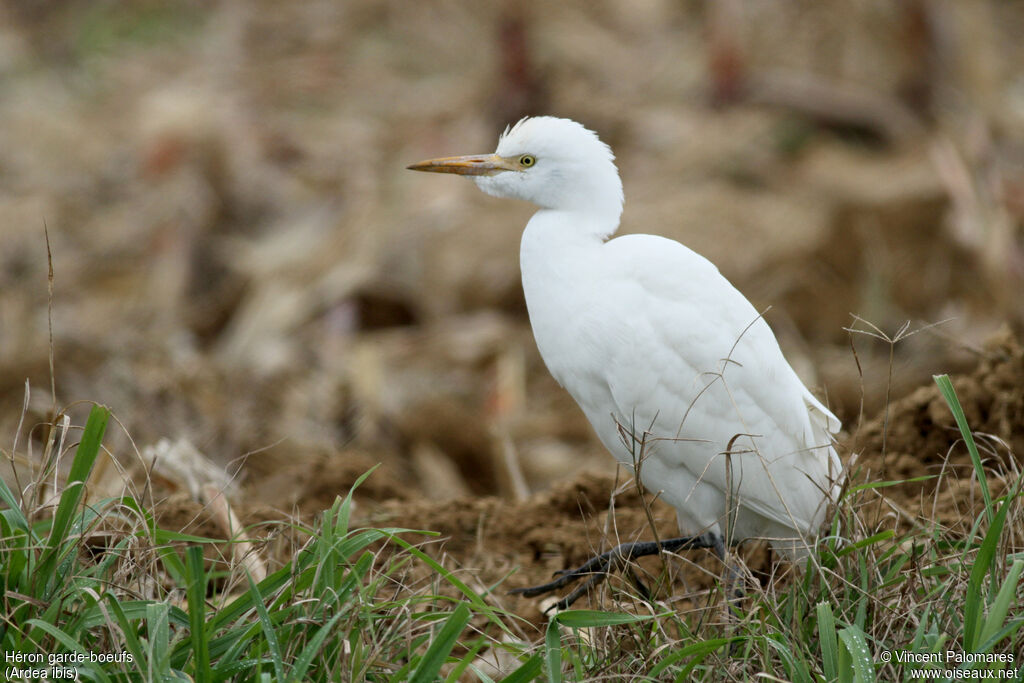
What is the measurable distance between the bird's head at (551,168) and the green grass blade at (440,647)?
1490 millimetres

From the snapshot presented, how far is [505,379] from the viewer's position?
719cm

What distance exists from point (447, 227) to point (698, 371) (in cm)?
570

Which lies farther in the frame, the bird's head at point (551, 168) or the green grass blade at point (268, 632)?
the bird's head at point (551, 168)

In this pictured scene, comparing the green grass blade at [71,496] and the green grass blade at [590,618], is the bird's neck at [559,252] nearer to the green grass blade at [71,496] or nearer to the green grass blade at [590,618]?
the green grass blade at [590,618]

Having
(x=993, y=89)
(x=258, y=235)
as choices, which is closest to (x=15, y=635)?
(x=258, y=235)

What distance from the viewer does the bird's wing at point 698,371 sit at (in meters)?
3.36

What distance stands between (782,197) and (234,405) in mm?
5001

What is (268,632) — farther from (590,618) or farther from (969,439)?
(969,439)

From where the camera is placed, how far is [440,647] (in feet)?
8.21

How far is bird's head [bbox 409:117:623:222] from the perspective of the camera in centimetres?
348

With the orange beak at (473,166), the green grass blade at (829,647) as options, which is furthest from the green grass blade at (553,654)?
the orange beak at (473,166)

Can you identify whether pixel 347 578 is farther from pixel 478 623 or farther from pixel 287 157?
pixel 287 157

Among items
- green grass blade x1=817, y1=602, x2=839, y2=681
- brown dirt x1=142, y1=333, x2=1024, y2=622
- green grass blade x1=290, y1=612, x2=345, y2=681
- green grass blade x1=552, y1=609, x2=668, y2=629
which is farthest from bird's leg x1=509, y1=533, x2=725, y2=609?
green grass blade x1=290, y1=612, x2=345, y2=681

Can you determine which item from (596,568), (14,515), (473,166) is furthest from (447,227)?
(14,515)
